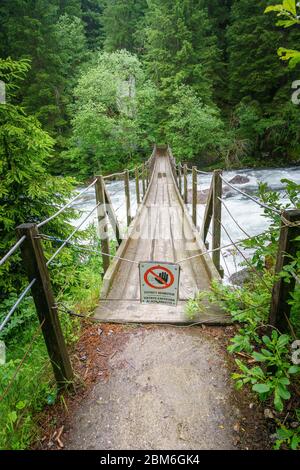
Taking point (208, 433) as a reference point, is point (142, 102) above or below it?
above

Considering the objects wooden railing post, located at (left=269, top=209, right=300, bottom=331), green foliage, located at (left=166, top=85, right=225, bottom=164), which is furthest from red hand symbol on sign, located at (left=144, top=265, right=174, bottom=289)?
green foliage, located at (left=166, top=85, right=225, bottom=164)

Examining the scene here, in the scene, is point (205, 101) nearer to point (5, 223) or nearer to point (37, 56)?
point (37, 56)

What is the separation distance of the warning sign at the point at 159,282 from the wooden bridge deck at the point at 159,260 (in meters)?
0.36

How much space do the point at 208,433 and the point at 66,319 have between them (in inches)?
52.9

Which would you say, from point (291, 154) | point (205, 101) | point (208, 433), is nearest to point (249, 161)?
point (291, 154)

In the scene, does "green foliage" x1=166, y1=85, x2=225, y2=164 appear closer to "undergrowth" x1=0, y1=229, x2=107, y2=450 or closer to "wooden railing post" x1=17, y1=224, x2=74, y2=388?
"undergrowth" x1=0, y1=229, x2=107, y2=450

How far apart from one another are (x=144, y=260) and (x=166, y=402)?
2.08 metres

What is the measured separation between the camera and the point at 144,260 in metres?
3.61

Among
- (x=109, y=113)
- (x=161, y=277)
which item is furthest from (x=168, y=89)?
(x=161, y=277)

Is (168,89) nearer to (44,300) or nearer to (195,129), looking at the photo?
(195,129)

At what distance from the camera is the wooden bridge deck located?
2.36m

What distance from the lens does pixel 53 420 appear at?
157cm

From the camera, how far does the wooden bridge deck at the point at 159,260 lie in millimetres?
2359

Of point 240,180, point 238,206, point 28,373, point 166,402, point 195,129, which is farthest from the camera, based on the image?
point 195,129
